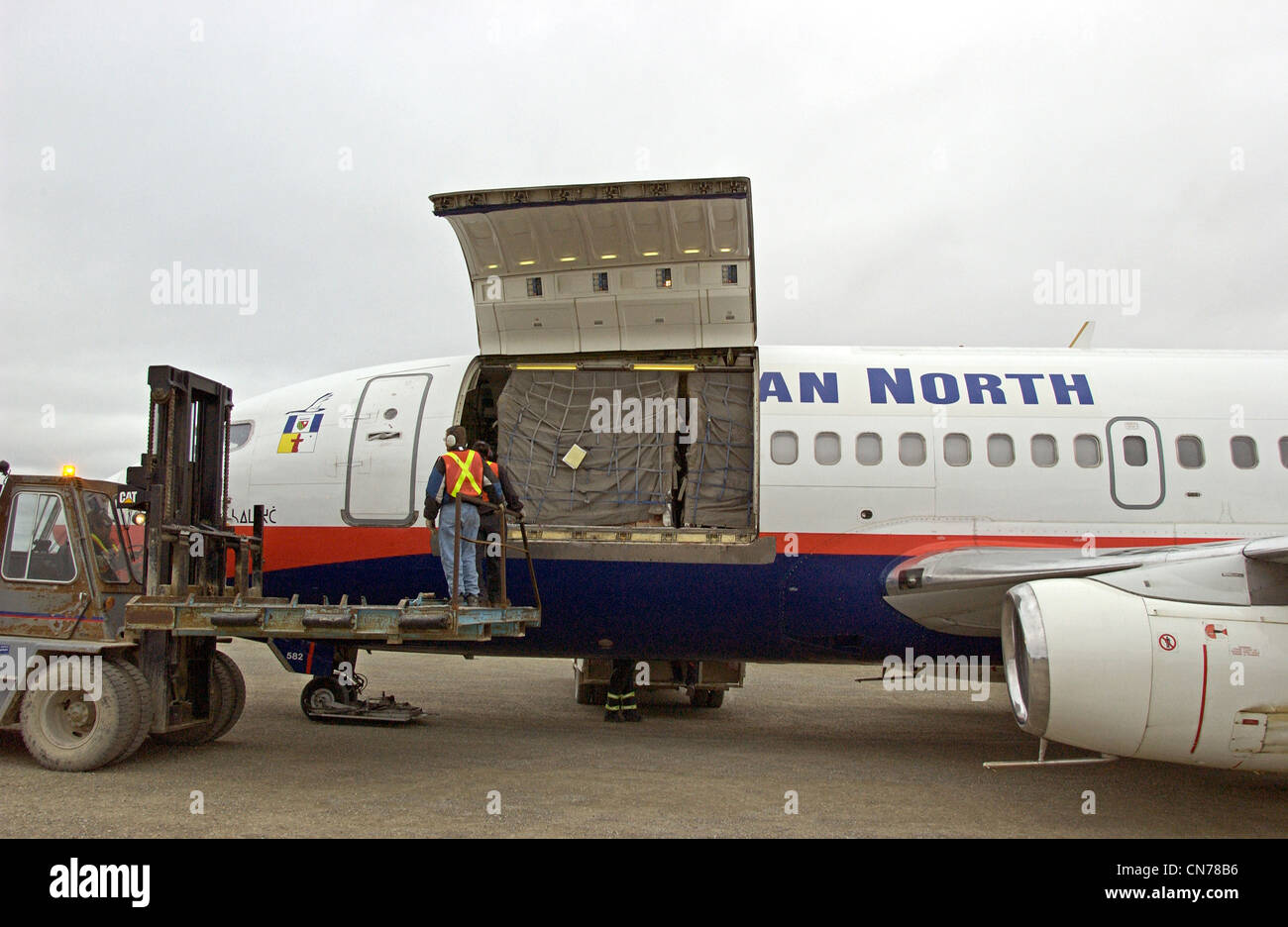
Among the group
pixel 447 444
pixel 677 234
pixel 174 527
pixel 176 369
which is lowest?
pixel 174 527

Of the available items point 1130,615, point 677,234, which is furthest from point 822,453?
point 1130,615

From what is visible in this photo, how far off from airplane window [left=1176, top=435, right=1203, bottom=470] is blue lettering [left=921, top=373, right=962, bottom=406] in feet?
7.50

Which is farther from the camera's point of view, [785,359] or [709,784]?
[785,359]

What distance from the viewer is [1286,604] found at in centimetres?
731

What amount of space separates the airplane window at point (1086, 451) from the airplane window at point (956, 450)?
1.12m

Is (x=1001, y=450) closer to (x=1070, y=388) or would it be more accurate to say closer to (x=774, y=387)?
(x=1070, y=388)

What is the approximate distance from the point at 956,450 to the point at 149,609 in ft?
25.6

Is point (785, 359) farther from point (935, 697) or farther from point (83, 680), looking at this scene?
point (935, 697)

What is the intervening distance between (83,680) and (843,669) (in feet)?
53.7

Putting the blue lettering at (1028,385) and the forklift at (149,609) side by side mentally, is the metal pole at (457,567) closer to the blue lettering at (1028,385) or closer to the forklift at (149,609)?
the forklift at (149,609)

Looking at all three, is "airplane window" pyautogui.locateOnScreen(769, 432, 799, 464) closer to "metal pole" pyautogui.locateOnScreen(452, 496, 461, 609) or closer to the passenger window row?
the passenger window row

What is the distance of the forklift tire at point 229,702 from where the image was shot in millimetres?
9625

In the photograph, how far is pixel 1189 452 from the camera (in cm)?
987

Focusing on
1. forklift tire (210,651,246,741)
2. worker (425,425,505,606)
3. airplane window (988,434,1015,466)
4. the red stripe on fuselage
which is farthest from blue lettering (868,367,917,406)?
forklift tire (210,651,246,741)
